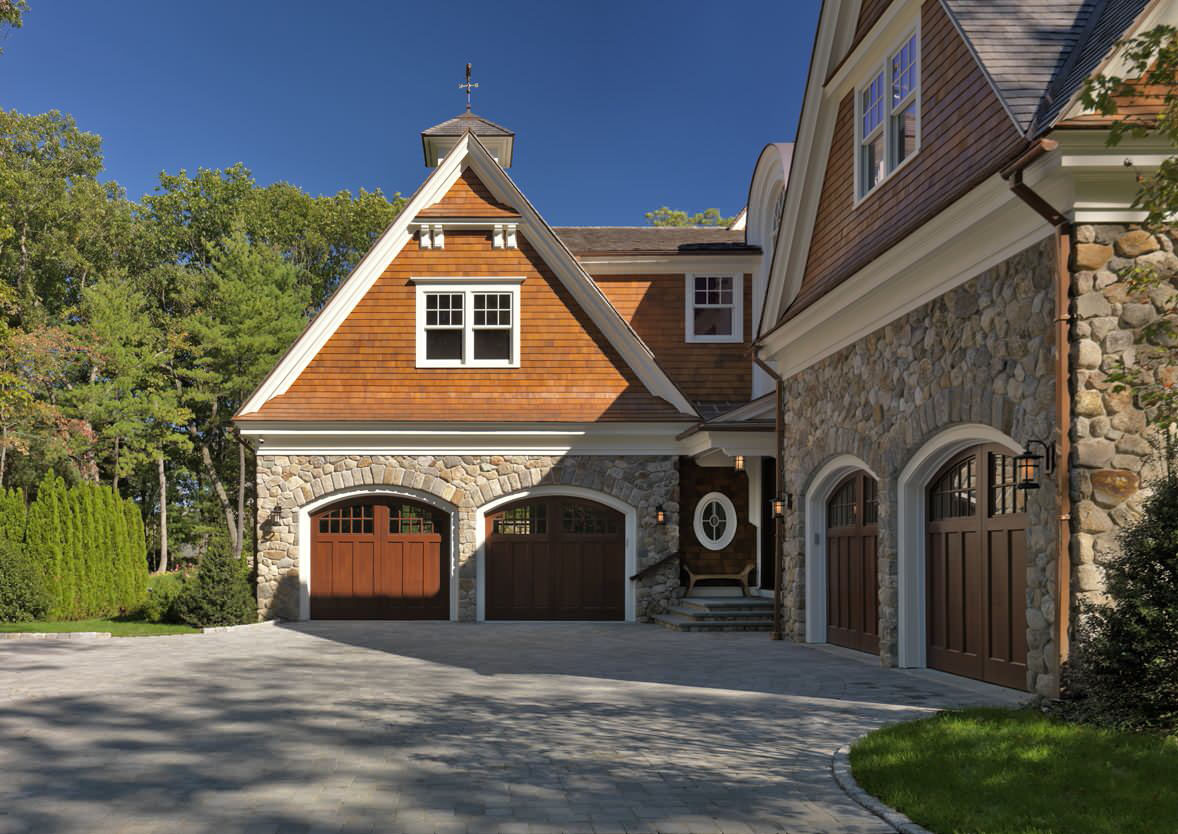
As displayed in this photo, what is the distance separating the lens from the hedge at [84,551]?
21484 millimetres

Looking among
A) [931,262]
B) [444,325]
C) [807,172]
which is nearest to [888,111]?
[807,172]

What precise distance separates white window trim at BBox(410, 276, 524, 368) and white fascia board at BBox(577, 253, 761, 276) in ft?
7.22

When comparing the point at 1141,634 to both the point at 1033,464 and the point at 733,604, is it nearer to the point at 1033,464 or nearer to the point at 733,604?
the point at 1033,464

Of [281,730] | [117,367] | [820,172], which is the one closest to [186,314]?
[117,367]

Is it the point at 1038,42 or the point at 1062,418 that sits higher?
the point at 1038,42

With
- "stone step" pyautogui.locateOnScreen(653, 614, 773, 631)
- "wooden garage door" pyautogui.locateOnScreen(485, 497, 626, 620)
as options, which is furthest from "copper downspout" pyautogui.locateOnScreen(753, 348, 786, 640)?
"wooden garage door" pyautogui.locateOnScreen(485, 497, 626, 620)

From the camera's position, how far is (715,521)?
21.2 metres

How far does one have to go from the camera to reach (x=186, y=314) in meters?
41.8

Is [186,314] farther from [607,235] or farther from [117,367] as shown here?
[607,235]

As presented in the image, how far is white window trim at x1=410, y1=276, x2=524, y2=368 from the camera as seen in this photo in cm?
2131

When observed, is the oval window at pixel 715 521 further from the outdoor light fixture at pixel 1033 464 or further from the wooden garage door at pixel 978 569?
the outdoor light fixture at pixel 1033 464

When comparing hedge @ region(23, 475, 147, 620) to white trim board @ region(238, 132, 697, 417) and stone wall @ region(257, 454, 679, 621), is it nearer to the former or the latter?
stone wall @ region(257, 454, 679, 621)

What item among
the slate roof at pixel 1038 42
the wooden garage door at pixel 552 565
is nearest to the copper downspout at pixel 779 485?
the wooden garage door at pixel 552 565

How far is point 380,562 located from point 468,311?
4.97 meters
